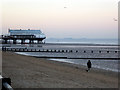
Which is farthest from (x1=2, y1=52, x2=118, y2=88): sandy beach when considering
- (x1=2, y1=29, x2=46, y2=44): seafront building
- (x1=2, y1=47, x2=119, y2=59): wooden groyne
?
(x1=2, y1=29, x2=46, y2=44): seafront building

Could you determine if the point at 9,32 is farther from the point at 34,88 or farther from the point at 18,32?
the point at 34,88

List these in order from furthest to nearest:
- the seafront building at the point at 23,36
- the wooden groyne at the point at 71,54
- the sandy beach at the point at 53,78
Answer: the seafront building at the point at 23,36
the wooden groyne at the point at 71,54
the sandy beach at the point at 53,78

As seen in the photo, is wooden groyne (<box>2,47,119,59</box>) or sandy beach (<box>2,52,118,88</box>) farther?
wooden groyne (<box>2,47,119,59</box>)

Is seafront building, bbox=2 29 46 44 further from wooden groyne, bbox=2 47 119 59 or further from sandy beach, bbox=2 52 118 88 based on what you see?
sandy beach, bbox=2 52 118 88

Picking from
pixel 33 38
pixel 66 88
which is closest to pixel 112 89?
pixel 66 88

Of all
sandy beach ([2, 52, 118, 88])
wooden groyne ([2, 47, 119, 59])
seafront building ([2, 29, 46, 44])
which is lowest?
wooden groyne ([2, 47, 119, 59])

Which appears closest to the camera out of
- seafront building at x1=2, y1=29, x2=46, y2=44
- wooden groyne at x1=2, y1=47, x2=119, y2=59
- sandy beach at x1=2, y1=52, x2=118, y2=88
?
sandy beach at x1=2, y1=52, x2=118, y2=88

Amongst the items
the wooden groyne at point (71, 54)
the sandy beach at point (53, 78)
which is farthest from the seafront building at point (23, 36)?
the sandy beach at point (53, 78)

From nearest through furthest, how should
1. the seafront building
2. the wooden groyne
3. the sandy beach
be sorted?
the sandy beach < the wooden groyne < the seafront building

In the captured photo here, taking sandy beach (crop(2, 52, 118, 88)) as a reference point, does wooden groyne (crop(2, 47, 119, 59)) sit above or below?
below

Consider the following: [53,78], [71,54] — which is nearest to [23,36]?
[71,54]

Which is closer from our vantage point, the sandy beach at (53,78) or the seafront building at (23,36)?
the sandy beach at (53,78)

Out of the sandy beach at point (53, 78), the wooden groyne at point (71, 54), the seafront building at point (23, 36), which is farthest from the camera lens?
the seafront building at point (23, 36)

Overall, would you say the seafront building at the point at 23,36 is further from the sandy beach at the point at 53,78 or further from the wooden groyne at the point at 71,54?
the sandy beach at the point at 53,78
